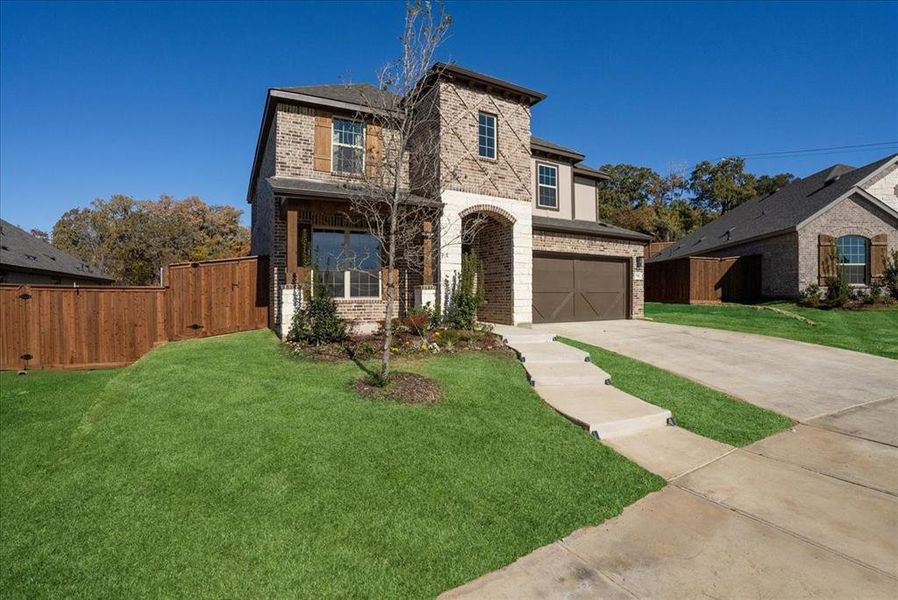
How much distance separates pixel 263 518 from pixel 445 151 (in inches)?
402

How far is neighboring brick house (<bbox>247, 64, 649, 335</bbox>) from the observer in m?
10.7

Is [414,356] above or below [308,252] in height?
below

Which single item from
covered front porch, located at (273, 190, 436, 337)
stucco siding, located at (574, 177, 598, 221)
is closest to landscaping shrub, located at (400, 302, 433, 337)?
covered front porch, located at (273, 190, 436, 337)

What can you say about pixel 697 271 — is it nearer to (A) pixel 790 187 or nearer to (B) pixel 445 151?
(A) pixel 790 187

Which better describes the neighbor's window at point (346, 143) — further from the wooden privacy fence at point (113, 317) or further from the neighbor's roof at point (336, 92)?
the wooden privacy fence at point (113, 317)

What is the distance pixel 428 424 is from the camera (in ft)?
16.6

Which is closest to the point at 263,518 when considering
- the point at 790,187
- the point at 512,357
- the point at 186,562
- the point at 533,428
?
the point at 186,562

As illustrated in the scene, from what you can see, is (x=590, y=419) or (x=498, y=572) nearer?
(x=498, y=572)

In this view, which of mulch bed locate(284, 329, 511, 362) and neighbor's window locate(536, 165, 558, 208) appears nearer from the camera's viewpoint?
mulch bed locate(284, 329, 511, 362)

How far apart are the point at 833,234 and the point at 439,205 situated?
17.7m

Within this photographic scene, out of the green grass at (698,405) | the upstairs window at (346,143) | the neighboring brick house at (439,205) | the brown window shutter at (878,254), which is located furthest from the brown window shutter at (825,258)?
the upstairs window at (346,143)

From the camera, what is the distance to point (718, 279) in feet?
66.6

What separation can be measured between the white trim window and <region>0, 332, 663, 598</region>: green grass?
8.19 meters

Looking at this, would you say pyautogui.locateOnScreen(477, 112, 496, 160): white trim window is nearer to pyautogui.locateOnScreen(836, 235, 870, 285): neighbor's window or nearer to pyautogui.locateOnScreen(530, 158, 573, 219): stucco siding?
pyautogui.locateOnScreen(530, 158, 573, 219): stucco siding
